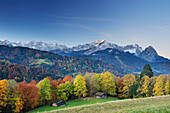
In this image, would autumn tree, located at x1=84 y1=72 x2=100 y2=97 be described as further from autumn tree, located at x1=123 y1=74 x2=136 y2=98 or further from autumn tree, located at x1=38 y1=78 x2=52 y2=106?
autumn tree, located at x1=38 y1=78 x2=52 y2=106

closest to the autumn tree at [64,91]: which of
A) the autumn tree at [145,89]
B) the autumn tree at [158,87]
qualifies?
the autumn tree at [145,89]

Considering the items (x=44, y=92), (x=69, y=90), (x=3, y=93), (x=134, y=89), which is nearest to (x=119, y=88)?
(x=134, y=89)

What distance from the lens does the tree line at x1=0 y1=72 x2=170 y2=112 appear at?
1478 inches

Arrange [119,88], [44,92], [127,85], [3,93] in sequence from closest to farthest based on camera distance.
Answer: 1. [3,93]
2. [44,92]
3. [127,85]
4. [119,88]

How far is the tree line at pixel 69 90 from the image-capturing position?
123ft

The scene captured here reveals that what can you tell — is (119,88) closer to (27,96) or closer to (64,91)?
(64,91)

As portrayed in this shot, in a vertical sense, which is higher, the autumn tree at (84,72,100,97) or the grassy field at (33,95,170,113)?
the grassy field at (33,95,170,113)

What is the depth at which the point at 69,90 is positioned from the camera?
59156 millimetres

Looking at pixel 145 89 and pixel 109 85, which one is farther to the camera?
pixel 109 85

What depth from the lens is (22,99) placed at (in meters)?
40.1

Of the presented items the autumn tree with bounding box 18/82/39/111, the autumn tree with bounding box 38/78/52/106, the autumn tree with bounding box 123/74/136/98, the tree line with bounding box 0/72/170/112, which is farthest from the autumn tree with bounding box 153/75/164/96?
the autumn tree with bounding box 18/82/39/111

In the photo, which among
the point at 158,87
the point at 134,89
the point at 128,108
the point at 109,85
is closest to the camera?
the point at 128,108

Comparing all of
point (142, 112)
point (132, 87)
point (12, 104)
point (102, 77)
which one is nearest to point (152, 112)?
point (142, 112)

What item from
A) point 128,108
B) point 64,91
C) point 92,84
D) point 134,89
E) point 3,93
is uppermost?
point 128,108
